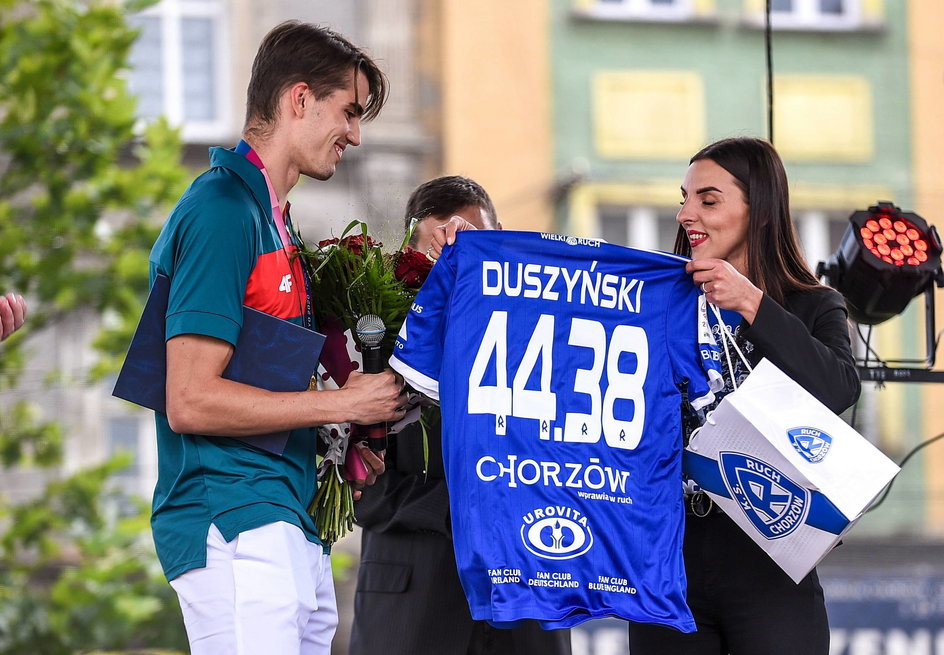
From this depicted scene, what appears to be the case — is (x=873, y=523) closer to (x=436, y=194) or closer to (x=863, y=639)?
(x=863, y=639)

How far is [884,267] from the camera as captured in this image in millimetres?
3654

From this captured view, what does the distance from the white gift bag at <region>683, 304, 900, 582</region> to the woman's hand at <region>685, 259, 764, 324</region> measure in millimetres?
121

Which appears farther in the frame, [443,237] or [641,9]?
[641,9]

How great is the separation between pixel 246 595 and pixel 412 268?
0.82 meters

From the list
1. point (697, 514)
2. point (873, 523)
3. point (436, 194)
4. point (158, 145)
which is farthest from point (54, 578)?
point (873, 523)

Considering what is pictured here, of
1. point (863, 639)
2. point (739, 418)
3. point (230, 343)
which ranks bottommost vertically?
point (863, 639)

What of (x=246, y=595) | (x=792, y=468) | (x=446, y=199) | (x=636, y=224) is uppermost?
(x=636, y=224)

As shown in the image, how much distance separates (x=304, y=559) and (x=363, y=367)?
0.45m

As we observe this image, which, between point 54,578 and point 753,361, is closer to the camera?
point 753,361

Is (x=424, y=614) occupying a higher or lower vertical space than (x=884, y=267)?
lower

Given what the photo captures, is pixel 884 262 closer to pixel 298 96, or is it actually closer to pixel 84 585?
pixel 298 96

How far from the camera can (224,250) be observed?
7.16 ft

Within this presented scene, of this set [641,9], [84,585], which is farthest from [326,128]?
[641,9]

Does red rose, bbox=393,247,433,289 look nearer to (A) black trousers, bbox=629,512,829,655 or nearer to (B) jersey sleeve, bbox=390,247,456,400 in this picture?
(B) jersey sleeve, bbox=390,247,456,400
